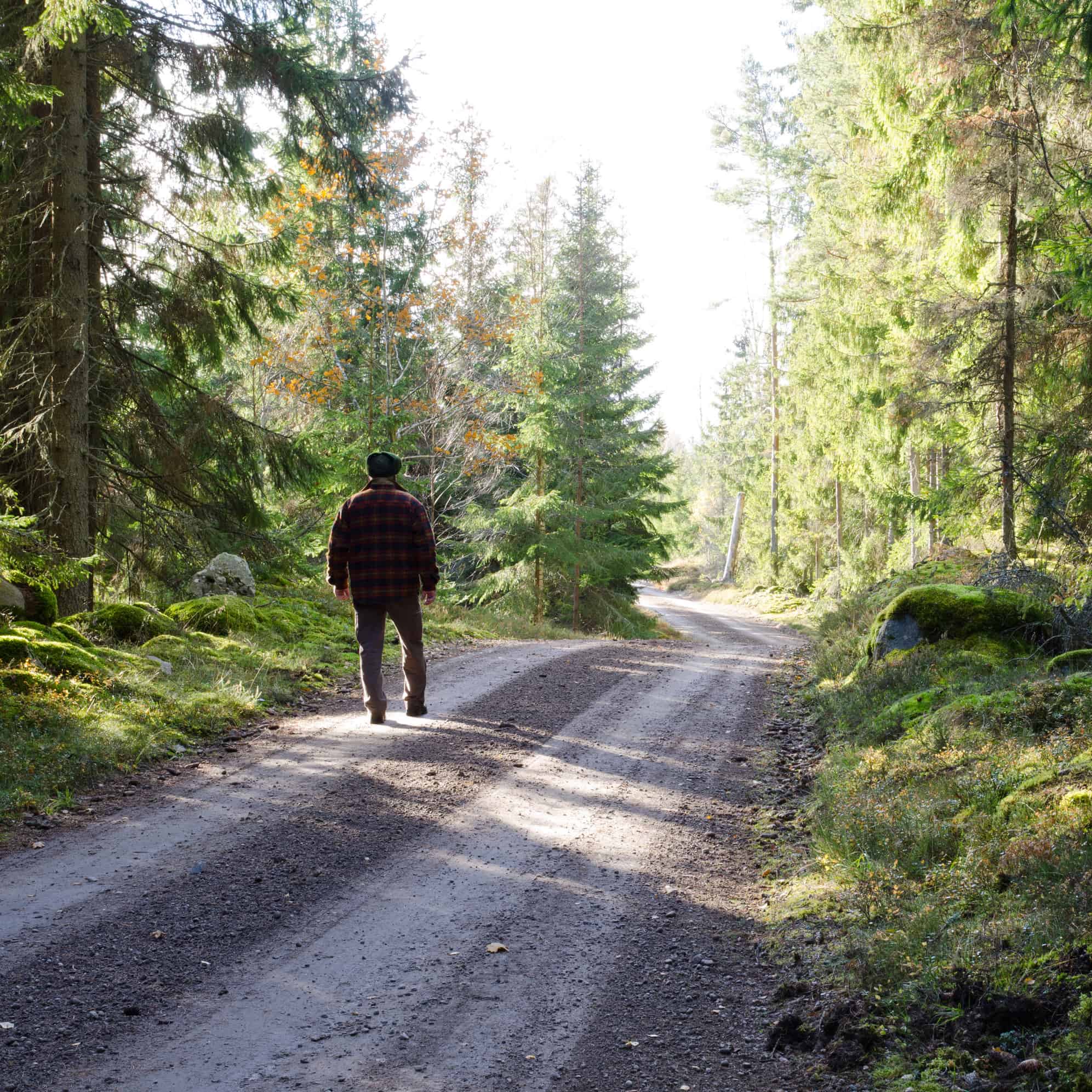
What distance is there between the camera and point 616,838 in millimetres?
5691

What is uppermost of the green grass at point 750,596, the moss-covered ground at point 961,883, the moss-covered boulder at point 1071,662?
the moss-covered boulder at point 1071,662

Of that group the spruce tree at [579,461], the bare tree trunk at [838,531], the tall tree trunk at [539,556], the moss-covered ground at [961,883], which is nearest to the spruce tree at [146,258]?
the moss-covered ground at [961,883]

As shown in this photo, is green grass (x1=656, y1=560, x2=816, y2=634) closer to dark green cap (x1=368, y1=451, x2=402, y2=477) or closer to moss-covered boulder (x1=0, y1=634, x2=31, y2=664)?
dark green cap (x1=368, y1=451, x2=402, y2=477)

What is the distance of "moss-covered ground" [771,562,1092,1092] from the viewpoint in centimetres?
321

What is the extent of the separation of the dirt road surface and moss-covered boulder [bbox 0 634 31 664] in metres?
2.03

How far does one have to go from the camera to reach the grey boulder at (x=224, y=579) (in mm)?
13055

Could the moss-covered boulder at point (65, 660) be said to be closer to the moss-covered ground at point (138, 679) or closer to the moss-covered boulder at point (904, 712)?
the moss-covered ground at point (138, 679)

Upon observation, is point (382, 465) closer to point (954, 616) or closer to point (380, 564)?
point (380, 564)

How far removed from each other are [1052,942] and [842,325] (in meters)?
18.2

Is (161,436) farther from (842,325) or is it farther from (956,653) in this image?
(842,325)

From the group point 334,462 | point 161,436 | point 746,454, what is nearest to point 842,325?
point 334,462

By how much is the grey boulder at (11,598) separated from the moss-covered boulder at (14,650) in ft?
3.23

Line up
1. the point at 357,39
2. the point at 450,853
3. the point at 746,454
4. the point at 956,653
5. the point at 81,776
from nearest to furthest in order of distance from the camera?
the point at 450,853
the point at 81,776
the point at 956,653
the point at 357,39
the point at 746,454

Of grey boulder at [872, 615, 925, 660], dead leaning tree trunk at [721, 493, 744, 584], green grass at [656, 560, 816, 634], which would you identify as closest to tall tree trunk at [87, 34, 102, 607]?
grey boulder at [872, 615, 925, 660]
